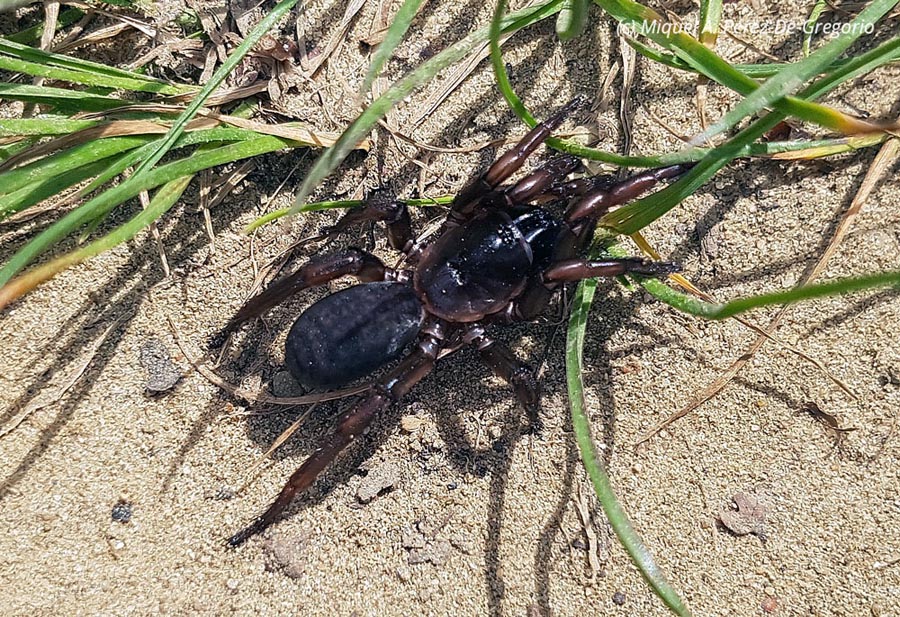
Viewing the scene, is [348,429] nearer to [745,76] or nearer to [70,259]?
[70,259]

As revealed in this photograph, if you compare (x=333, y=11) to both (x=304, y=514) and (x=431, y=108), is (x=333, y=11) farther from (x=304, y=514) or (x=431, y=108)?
(x=304, y=514)

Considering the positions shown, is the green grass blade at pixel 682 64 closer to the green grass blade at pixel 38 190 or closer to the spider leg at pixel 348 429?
the spider leg at pixel 348 429

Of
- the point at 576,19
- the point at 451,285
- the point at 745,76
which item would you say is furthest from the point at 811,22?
the point at 451,285

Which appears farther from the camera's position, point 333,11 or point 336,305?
point 333,11

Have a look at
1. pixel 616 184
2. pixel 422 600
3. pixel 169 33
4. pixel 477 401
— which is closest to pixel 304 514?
pixel 422 600

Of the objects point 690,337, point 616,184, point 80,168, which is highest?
point 616,184

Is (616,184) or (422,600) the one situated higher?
(616,184)
